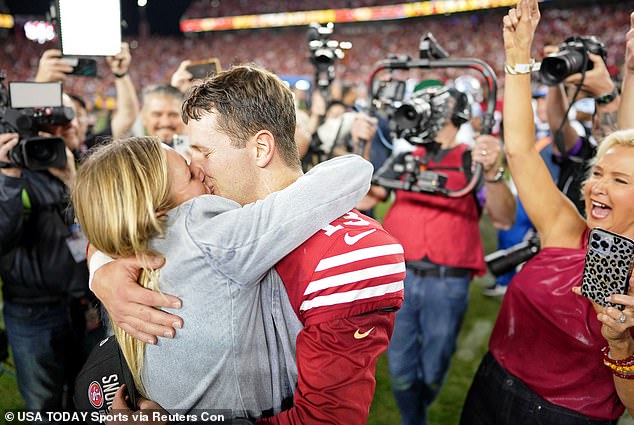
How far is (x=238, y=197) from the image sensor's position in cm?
128

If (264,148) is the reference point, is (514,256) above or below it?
below

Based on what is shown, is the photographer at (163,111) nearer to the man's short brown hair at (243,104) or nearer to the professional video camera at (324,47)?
the professional video camera at (324,47)

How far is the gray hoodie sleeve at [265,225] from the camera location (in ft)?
3.40

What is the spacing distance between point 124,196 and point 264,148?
359 millimetres

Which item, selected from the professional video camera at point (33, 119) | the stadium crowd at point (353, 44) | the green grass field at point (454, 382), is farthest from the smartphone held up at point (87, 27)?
the stadium crowd at point (353, 44)

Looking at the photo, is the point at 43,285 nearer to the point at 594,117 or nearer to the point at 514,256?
the point at 514,256

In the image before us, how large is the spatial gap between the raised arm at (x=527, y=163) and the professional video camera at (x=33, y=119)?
1.68 m

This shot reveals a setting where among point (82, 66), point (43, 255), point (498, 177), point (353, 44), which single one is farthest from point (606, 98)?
point (353, 44)

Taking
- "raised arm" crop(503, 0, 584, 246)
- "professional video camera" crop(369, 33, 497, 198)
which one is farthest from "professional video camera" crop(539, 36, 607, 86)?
"raised arm" crop(503, 0, 584, 246)

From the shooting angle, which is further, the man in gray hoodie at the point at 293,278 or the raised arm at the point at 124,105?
the raised arm at the point at 124,105

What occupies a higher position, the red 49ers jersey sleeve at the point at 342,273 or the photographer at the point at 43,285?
the red 49ers jersey sleeve at the point at 342,273

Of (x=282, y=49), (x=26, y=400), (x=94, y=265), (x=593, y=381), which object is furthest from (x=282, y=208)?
(x=282, y=49)

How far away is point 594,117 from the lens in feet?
7.69

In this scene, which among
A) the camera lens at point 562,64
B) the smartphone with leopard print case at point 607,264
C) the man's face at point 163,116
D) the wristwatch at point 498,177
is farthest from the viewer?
the man's face at point 163,116
